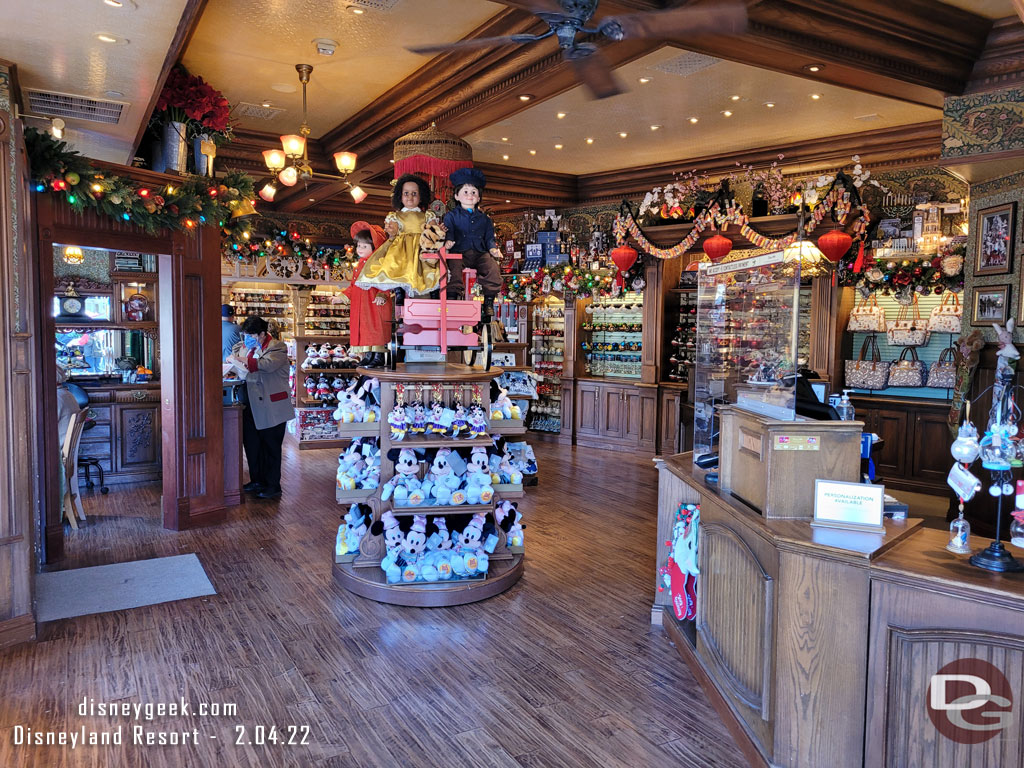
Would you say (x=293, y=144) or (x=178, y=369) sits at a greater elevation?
(x=293, y=144)

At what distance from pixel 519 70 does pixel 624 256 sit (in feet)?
13.7

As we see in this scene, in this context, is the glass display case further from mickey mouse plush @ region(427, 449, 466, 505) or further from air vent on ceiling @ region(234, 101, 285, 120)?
air vent on ceiling @ region(234, 101, 285, 120)

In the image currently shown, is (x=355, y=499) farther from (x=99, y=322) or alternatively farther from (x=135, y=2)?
(x=99, y=322)

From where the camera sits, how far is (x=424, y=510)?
4.21 metres

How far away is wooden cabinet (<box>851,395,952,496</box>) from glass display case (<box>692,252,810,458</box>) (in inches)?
173

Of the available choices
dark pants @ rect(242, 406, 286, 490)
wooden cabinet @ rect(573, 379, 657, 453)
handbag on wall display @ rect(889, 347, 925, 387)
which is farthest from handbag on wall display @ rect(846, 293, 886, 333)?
dark pants @ rect(242, 406, 286, 490)

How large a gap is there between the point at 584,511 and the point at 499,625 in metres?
2.68

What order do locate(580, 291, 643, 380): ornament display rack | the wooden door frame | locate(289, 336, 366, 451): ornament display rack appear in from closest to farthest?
the wooden door frame → locate(289, 336, 366, 451): ornament display rack → locate(580, 291, 643, 380): ornament display rack

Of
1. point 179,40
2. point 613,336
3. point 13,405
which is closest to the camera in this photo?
point 13,405

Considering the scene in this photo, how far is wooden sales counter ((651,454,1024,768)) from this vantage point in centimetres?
203

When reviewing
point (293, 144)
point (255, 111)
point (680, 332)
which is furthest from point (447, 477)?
point (680, 332)

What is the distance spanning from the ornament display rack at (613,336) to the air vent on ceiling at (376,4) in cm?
605

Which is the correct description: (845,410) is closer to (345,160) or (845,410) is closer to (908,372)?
(908,372)

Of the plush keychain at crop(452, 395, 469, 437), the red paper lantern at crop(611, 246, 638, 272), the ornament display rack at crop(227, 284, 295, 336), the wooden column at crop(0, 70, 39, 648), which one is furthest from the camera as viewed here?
the ornament display rack at crop(227, 284, 295, 336)
